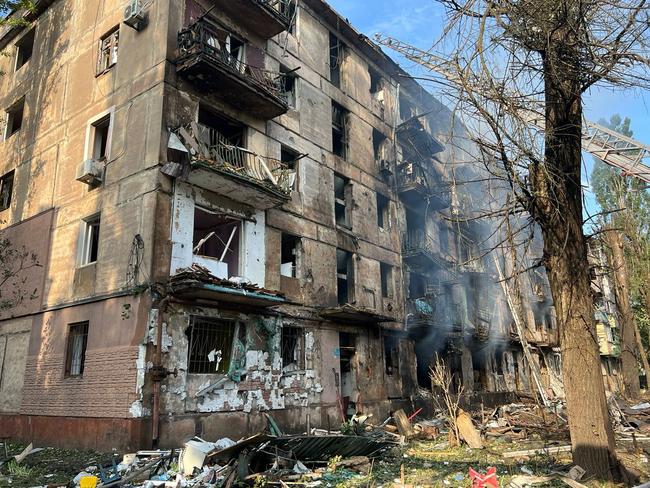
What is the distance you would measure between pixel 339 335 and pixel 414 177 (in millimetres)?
9015

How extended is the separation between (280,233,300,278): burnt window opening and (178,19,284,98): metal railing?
15.4 ft

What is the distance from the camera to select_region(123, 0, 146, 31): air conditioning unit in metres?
13.8

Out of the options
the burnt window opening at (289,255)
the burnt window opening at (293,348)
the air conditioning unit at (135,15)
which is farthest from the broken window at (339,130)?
the air conditioning unit at (135,15)

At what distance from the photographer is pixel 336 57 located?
21266 millimetres

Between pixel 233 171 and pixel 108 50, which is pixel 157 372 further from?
pixel 108 50

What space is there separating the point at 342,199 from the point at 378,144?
15.5ft

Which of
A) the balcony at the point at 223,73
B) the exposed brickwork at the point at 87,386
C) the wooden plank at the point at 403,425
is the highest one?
the balcony at the point at 223,73

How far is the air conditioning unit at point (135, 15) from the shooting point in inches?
545

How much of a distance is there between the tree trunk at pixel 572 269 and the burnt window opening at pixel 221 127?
31.7 feet

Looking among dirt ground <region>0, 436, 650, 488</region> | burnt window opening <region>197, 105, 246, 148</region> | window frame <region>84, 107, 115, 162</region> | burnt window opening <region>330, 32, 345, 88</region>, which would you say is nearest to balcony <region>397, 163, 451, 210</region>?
burnt window opening <region>330, 32, 345, 88</region>

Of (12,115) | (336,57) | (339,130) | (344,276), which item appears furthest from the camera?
(336,57)

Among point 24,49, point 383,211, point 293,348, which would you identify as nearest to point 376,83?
point 383,211

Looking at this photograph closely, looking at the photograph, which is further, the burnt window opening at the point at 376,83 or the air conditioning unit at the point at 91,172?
the burnt window opening at the point at 376,83

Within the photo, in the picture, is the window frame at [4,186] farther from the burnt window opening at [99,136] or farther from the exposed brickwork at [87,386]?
the exposed brickwork at [87,386]
